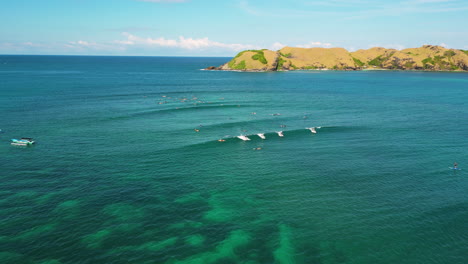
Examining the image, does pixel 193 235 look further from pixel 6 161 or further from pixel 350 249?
pixel 6 161

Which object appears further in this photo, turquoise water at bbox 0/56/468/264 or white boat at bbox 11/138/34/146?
white boat at bbox 11/138/34/146

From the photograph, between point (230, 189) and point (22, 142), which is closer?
point (230, 189)

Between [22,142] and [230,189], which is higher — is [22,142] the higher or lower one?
the higher one

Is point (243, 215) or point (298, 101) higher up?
point (298, 101)

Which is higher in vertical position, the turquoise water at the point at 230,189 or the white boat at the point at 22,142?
the white boat at the point at 22,142

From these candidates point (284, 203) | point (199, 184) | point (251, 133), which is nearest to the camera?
point (284, 203)

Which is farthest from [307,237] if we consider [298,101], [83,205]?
[298,101]

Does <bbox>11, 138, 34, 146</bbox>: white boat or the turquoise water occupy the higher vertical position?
<bbox>11, 138, 34, 146</bbox>: white boat

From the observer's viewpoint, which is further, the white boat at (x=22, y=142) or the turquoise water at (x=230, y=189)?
the white boat at (x=22, y=142)
